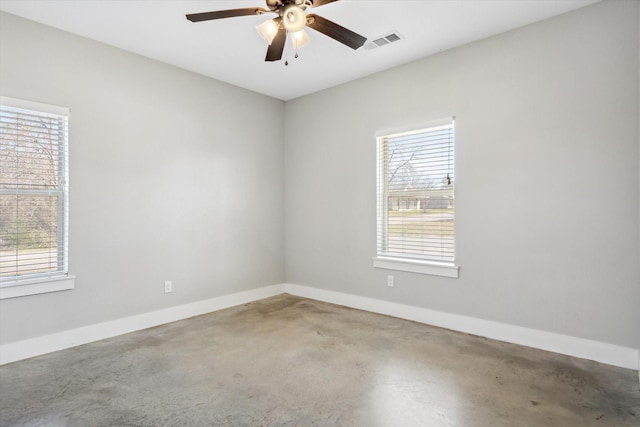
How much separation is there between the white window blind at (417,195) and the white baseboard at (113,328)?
76.7 inches

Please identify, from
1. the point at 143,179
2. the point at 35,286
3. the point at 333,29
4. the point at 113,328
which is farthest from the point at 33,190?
the point at 333,29

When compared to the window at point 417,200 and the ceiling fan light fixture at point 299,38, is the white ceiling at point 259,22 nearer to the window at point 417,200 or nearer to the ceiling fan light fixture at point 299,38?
the ceiling fan light fixture at point 299,38

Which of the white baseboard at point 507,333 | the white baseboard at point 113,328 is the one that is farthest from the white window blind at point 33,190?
the white baseboard at point 507,333

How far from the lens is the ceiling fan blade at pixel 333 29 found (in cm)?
222

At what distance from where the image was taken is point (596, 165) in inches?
108

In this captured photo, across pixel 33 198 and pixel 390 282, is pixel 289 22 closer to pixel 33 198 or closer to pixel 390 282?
pixel 33 198

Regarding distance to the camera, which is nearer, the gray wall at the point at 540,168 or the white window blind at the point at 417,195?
the gray wall at the point at 540,168

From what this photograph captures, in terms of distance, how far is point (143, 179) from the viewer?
359cm

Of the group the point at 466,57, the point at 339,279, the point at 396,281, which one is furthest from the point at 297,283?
the point at 466,57

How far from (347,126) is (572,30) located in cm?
234

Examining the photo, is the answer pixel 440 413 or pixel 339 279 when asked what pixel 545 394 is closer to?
pixel 440 413

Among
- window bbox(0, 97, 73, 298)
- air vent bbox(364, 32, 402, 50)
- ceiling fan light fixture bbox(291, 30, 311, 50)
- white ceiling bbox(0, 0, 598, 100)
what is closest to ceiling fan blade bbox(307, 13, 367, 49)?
ceiling fan light fixture bbox(291, 30, 311, 50)

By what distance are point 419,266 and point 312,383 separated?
5.88 feet

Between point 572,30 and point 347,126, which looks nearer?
point 572,30
